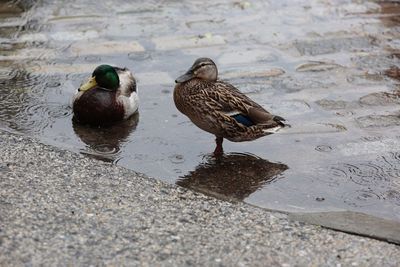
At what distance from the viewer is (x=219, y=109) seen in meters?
6.07

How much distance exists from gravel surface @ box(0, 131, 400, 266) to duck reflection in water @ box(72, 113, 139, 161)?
0.46 metres

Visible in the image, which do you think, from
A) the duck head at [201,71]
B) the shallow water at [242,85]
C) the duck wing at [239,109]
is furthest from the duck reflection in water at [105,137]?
the duck wing at [239,109]

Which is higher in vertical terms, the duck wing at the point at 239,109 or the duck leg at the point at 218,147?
the duck wing at the point at 239,109

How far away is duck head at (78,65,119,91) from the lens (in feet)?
22.5

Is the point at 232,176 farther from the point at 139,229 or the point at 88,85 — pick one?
the point at 88,85

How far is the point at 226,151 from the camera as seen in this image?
21.0 feet

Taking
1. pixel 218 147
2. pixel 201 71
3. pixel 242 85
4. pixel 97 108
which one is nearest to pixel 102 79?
pixel 97 108

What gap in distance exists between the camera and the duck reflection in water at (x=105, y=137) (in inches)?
245

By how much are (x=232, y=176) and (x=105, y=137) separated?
1256 mm

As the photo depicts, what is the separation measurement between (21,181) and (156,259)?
1414mm

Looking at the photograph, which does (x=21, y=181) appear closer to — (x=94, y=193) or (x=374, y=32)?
(x=94, y=193)

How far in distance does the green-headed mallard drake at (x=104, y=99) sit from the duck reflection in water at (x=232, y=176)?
3.45ft

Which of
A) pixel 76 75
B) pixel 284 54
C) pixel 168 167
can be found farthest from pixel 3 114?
pixel 284 54

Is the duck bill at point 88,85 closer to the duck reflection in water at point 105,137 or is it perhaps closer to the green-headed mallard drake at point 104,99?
the green-headed mallard drake at point 104,99
